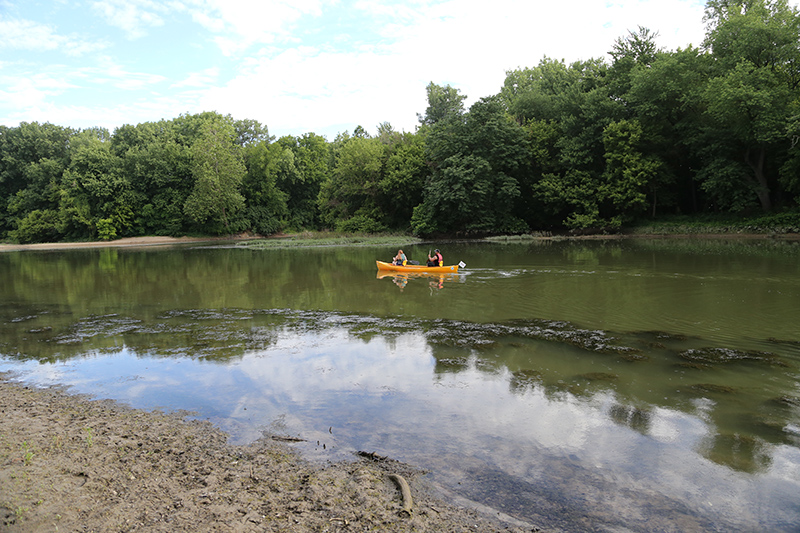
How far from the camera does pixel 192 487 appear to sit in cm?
420

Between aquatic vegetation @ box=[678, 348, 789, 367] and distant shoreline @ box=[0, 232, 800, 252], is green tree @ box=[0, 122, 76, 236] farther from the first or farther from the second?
aquatic vegetation @ box=[678, 348, 789, 367]

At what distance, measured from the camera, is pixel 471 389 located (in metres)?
7.08

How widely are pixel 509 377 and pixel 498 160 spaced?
A: 131ft

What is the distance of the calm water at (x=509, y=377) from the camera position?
4.53 m

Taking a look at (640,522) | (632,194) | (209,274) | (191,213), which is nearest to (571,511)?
(640,522)

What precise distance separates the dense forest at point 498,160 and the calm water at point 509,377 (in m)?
24.1

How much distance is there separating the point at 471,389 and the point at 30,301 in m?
16.2

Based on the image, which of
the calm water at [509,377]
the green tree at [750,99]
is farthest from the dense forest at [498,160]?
the calm water at [509,377]


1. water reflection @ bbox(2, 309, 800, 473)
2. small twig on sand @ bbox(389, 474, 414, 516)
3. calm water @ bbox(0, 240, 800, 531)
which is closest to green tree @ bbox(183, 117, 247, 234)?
calm water @ bbox(0, 240, 800, 531)

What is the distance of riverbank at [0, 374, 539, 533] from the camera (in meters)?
3.64

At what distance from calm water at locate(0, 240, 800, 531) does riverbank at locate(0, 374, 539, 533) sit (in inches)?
16.2

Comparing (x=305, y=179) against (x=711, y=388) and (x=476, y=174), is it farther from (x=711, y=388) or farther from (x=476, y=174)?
(x=711, y=388)

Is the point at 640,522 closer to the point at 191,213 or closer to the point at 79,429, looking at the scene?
the point at 79,429

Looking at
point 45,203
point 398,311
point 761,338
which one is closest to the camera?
point 761,338
